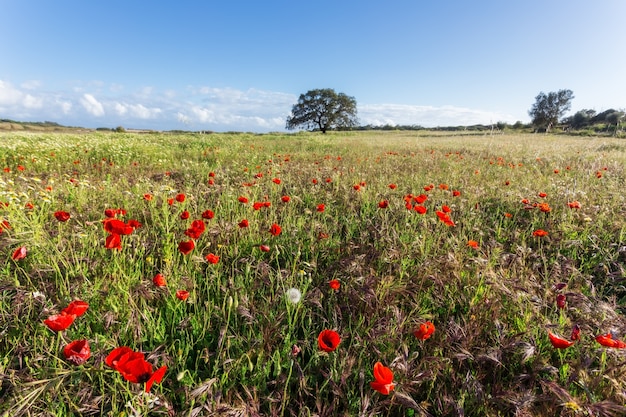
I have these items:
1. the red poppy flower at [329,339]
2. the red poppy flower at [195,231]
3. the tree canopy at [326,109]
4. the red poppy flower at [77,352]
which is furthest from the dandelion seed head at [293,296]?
the tree canopy at [326,109]

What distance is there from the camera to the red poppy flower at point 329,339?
1.11 meters

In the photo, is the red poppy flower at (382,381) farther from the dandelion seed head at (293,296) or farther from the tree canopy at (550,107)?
the tree canopy at (550,107)

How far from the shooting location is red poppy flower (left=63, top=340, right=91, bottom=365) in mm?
962

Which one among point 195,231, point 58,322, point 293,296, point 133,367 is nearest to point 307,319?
point 293,296

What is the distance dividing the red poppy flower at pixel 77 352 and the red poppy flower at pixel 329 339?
0.77 metres

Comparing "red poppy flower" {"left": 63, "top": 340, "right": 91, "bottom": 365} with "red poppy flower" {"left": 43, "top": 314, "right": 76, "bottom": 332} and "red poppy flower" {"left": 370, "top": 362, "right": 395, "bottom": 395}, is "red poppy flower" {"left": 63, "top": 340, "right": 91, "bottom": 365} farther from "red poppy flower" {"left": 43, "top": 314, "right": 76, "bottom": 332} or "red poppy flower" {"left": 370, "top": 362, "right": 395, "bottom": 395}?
"red poppy flower" {"left": 370, "top": 362, "right": 395, "bottom": 395}

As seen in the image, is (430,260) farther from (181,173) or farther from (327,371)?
(181,173)

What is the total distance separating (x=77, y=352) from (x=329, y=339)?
2.86 ft

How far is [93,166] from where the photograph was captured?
6.61 meters

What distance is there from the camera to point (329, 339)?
1200 millimetres

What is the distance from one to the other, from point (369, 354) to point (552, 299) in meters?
1.27

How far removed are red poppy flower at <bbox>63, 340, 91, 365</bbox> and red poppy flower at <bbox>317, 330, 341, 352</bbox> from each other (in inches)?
30.5

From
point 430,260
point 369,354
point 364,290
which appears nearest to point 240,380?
point 369,354

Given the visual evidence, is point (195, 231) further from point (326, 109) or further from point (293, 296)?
point (326, 109)
